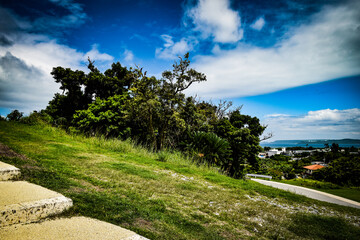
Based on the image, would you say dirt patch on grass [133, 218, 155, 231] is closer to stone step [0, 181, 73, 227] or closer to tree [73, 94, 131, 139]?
stone step [0, 181, 73, 227]

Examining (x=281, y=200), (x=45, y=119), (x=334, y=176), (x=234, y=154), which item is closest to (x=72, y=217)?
(x=281, y=200)

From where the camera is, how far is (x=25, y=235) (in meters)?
1.52

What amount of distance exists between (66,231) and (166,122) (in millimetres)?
10736

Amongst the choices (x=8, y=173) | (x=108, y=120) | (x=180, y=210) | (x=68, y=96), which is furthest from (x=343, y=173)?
(x=68, y=96)

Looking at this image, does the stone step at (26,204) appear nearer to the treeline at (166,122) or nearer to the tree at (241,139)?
the treeline at (166,122)

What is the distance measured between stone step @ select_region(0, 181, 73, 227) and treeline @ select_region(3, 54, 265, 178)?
28.6ft

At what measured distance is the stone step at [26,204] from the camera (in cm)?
169

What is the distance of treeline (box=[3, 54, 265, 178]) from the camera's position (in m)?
11.6

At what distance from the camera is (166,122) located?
12391 millimetres

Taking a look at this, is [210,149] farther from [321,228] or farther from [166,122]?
[321,228]

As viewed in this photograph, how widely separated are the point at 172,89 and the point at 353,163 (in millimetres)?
19282

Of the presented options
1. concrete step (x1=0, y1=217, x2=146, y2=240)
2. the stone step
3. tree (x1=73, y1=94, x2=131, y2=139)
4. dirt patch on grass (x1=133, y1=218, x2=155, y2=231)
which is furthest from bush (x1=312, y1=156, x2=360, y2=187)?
the stone step

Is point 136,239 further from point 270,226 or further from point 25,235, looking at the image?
point 270,226

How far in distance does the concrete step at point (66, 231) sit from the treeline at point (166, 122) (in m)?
8.75
